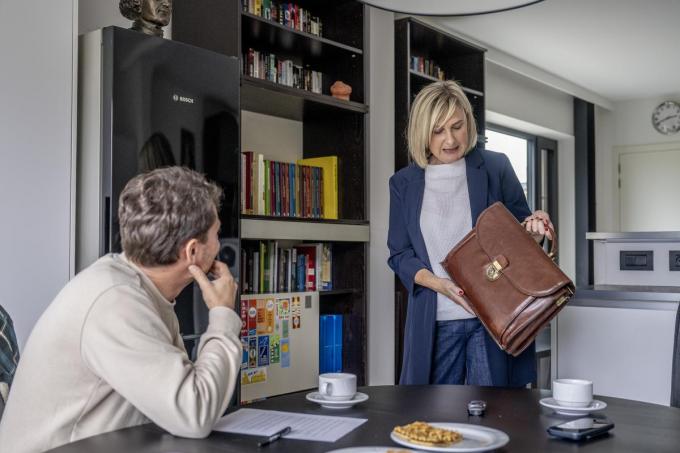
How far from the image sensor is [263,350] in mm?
3332

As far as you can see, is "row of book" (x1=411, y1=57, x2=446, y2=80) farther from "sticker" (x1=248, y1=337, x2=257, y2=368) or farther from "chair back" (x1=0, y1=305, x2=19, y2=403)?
"chair back" (x1=0, y1=305, x2=19, y2=403)

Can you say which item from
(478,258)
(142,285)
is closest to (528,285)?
(478,258)

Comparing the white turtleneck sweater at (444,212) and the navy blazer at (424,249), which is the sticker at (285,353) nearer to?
the navy blazer at (424,249)

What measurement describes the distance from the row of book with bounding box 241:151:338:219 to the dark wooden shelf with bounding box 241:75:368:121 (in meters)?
0.26

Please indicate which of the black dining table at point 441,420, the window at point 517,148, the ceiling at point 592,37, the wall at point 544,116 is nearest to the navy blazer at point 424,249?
the black dining table at point 441,420

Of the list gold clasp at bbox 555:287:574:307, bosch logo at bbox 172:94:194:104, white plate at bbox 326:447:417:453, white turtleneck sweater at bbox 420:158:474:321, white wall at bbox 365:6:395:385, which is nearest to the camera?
white plate at bbox 326:447:417:453

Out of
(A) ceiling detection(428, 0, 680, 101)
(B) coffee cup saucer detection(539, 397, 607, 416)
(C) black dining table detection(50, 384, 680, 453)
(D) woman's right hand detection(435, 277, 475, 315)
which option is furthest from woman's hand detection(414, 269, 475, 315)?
(A) ceiling detection(428, 0, 680, 101)

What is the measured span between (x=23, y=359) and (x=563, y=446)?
88 cm

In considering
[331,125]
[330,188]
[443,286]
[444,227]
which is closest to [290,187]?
[330,188]

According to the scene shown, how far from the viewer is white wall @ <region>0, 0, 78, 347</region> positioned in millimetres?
2285

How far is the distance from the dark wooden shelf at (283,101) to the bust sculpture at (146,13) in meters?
0.52

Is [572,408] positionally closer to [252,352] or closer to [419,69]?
[252,352]

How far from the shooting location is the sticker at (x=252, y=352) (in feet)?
10.7

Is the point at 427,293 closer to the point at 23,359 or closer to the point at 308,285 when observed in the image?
the point at 23,359
